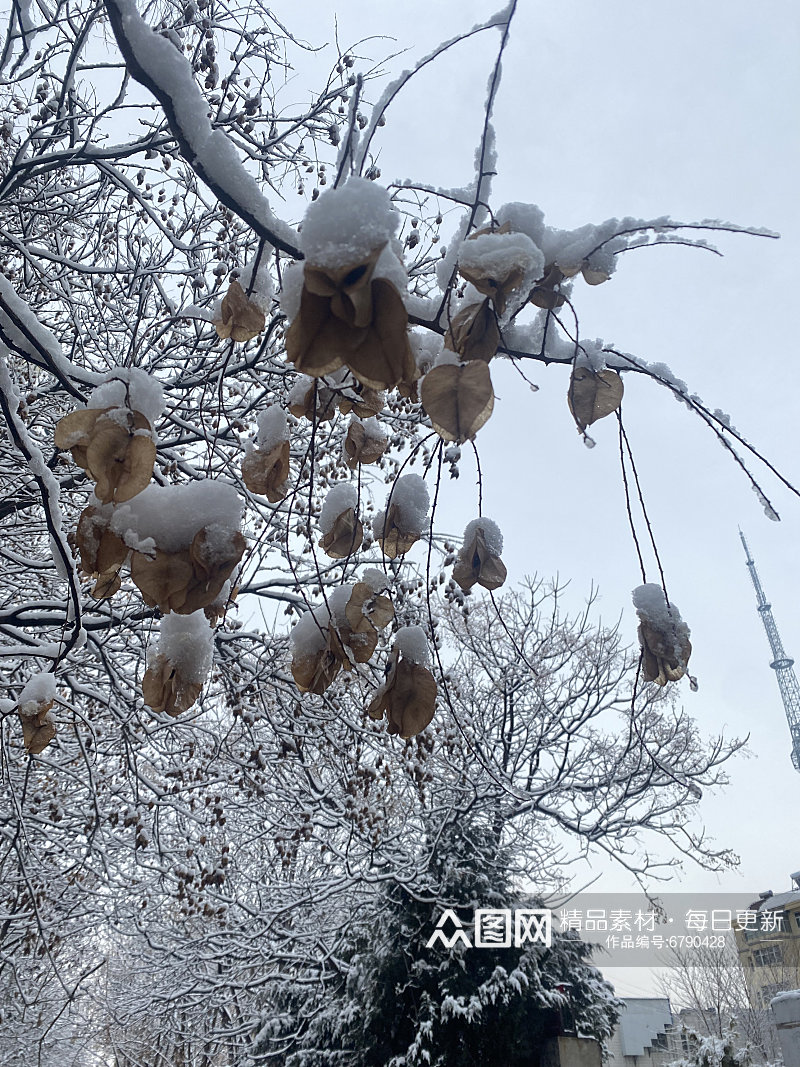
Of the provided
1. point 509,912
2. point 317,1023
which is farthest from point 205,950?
point 509,912

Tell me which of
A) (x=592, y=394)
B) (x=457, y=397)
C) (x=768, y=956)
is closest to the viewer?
(x=457, y=397)

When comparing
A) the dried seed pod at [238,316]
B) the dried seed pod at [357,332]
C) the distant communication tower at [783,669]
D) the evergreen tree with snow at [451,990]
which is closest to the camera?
the dried seed pod at [357,332]

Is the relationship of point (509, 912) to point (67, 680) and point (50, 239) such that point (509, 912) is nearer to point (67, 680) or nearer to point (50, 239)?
point (67, 680)

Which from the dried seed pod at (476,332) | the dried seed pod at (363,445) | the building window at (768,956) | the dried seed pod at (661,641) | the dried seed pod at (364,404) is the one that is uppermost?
the building window at (768,956)

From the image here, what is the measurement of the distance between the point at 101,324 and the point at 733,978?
2850 centimetres

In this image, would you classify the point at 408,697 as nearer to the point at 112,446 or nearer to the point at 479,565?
the point at 479,565

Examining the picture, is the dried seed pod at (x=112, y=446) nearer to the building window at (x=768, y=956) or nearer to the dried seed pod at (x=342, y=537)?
the dried seed pod at (x=342, y=537)

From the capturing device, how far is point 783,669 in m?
54.9

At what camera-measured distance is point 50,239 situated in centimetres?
458

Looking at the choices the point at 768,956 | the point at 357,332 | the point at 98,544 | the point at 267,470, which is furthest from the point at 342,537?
the point at 768,956

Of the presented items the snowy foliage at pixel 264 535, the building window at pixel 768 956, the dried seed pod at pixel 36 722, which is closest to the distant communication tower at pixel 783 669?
the building window at pixel 768 956

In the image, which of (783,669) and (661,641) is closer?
(661,641)

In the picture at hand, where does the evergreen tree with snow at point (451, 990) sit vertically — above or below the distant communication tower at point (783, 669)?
below

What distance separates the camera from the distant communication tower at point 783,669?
173ft
